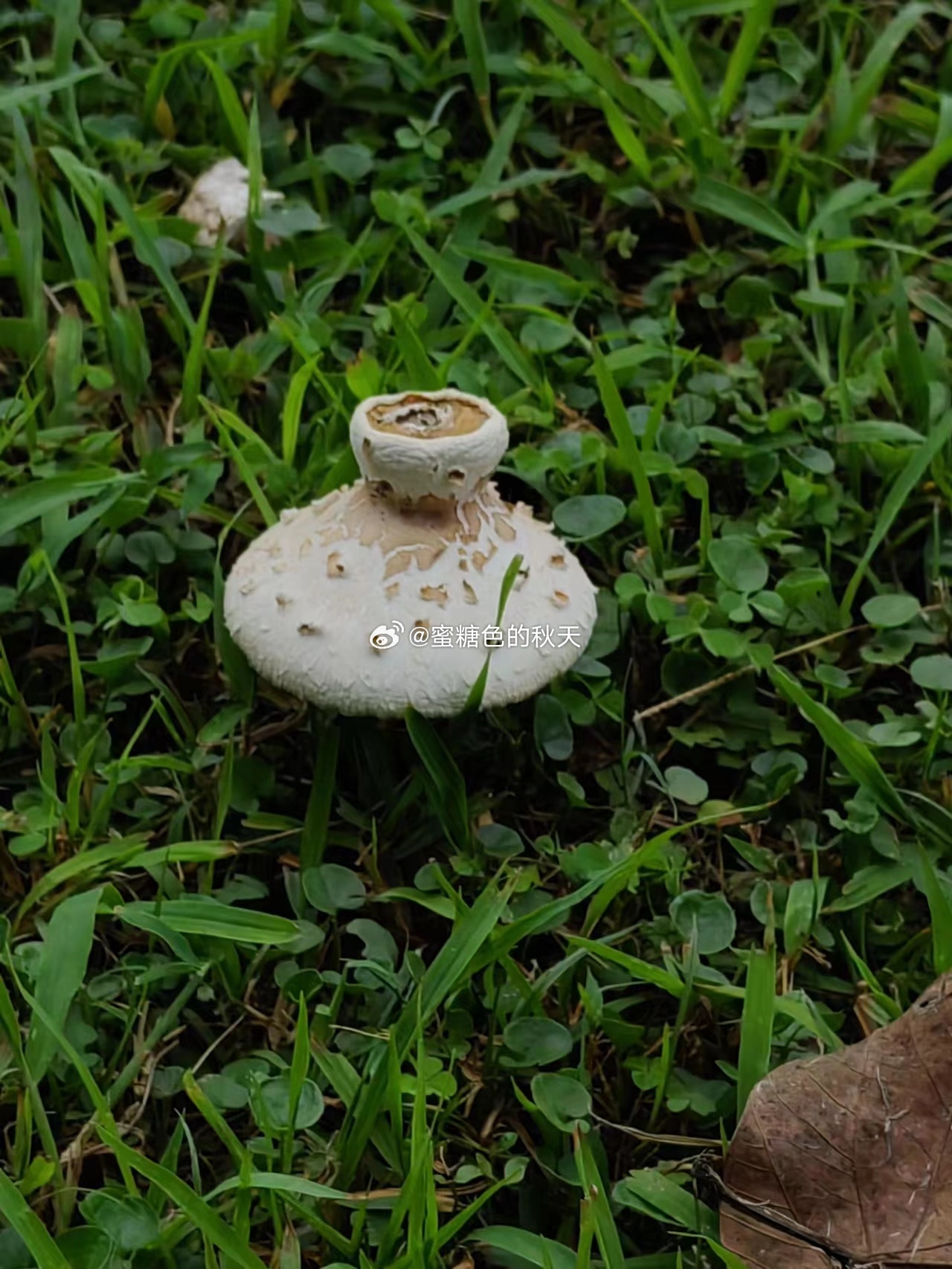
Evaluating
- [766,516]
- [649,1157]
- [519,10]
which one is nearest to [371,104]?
[519,10]

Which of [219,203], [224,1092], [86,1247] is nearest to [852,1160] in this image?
[224,1092]

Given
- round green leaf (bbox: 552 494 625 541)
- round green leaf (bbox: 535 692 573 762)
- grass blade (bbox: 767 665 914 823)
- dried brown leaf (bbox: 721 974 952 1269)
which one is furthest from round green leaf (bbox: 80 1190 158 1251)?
round green leaf (bbox: 552 494 625 541)

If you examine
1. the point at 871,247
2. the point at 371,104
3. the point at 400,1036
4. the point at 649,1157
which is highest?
the point at 371,104

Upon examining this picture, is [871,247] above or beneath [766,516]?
above

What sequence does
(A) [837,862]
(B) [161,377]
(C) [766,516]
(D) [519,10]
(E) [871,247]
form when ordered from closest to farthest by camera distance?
(A) [837,862], (C) [766,516], (B) [161,377], (E) [871,247], (D) [519,10]

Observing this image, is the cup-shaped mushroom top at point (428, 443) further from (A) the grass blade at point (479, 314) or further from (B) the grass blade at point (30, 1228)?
(B) the grass blade at point (30, 1228)

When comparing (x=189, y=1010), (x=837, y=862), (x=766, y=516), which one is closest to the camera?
(x=189, y=1010)

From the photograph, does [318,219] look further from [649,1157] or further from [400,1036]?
[649,1157]

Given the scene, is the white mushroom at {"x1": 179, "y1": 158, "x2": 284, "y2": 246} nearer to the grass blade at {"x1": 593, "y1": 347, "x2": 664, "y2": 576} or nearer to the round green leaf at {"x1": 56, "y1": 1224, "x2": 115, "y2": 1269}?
the grass blade at {"x1": 593, "y1": 347, "x2": 664, "y2": 576}
